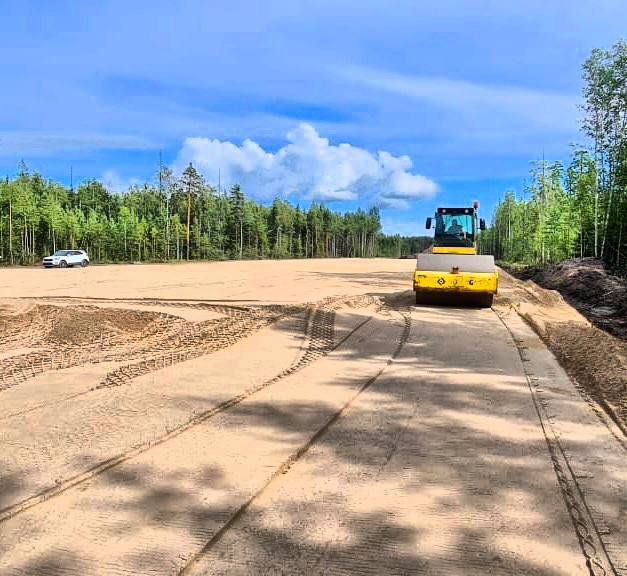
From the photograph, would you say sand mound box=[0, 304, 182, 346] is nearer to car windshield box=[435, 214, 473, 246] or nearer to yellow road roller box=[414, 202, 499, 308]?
yellow road roller box=[414, 202, 499, 308]

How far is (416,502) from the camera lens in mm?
3740

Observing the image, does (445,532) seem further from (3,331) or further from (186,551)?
(3,331)

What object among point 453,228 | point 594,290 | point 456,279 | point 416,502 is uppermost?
point 453,228

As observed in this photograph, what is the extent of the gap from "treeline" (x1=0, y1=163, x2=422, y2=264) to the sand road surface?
61260 mm

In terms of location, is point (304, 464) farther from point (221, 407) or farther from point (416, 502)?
point (221, 407)

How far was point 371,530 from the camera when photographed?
3375mm

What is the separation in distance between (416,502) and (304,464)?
3.31 ft

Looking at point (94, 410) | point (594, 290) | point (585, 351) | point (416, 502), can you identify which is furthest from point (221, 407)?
point (594, 290)

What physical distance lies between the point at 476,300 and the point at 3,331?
1102 cm

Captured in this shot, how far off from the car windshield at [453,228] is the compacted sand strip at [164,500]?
13109 millimetres

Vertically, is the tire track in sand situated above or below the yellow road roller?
below

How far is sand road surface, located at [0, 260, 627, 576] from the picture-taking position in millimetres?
3139

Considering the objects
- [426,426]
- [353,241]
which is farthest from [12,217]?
[353,241]

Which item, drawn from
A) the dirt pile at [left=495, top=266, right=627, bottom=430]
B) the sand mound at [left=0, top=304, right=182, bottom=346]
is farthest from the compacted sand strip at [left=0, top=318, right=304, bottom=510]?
the dirt pile at [left=495, top=266, right=627, bottom=430]
